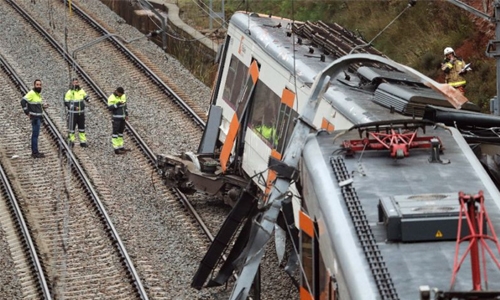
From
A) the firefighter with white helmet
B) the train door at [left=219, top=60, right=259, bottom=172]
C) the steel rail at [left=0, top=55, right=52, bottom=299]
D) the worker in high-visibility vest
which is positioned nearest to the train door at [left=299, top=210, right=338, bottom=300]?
the worker in high-visibility vest

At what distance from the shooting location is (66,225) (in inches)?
699

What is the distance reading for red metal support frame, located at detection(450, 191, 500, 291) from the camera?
6.92m

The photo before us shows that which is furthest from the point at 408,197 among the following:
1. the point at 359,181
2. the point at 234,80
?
the point at 234,80

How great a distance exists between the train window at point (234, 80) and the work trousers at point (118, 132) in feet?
9.23

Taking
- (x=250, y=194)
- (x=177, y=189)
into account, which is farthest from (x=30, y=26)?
(x=250, y=194)

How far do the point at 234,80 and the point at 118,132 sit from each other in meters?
3.47

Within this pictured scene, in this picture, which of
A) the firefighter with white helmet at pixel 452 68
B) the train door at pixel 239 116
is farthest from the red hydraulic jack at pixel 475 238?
the firefighter with white helmet at pixel 452 68

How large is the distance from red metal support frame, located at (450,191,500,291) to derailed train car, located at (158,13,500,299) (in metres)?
0.01

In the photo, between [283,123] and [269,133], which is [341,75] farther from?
[269,133]

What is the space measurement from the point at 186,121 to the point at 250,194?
1141 centimetres

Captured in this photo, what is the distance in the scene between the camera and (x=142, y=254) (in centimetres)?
1641

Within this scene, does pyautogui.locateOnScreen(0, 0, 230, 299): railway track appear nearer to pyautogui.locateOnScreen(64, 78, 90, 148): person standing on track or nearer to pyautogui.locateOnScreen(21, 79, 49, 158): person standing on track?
pyautogui.locateOnScreen(64, 78, 90, 148): person standing on track

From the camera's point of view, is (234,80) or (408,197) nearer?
(408,197)

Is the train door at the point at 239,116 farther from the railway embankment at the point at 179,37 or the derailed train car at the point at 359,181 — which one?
the railway embankment at the point at 179,37
